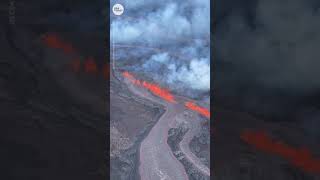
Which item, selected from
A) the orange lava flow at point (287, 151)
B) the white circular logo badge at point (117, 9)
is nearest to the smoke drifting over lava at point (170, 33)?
the white circular logo badge at point (117, 9)

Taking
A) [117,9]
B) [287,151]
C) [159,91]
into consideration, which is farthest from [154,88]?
[287,151]

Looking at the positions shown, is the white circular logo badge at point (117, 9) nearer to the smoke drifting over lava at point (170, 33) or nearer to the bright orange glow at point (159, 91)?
the smoke drifting over lava at point (170, 33)

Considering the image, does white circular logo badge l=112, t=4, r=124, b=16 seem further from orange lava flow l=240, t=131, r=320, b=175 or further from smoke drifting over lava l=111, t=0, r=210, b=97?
orange lava flow l=240, t=131, r=320, b=175

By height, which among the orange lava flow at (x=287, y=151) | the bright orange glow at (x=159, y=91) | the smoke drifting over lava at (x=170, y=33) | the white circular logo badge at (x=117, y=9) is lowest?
the orange lava flow at (x=287, y=151)

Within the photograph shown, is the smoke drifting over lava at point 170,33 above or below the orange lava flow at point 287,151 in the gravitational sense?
above

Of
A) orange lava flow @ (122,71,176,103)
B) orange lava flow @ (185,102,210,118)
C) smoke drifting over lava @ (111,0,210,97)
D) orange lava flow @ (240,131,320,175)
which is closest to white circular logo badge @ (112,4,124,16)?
smoke drifting over lava @ (111,0,210,97)
